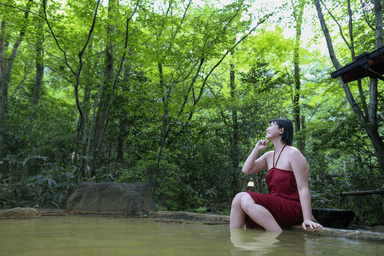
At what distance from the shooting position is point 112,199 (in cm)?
521

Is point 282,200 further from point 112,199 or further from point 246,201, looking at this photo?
point 112,199

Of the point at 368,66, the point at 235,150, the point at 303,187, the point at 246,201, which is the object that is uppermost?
the point at 368,66

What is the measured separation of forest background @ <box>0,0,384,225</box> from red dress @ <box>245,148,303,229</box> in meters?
4.04

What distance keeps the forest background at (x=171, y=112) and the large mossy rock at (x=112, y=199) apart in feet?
3.94

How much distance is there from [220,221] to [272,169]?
1.59m

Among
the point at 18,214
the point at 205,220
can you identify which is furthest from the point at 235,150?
the point at 18,214

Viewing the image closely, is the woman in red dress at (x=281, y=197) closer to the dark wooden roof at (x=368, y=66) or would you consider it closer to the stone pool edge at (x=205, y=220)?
the stone pool edge at (x=205, y=220)

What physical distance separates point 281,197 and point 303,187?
0.78 feet

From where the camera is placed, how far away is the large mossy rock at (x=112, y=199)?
503 cm

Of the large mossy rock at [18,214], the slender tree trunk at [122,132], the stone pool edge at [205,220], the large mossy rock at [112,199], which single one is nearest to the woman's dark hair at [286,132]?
the stone pool edge at [205,220]

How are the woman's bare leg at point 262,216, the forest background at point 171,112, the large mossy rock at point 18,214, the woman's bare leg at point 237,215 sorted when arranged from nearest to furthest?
the woman's bare leg at point 262,216 < the woman's bare leg at point 237,215 < the large mossy rock at point 18,214 < the forest background at point 171,112

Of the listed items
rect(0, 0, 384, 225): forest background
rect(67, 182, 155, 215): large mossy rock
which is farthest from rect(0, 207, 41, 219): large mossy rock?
rect(0, 0, 384, 225): forest background

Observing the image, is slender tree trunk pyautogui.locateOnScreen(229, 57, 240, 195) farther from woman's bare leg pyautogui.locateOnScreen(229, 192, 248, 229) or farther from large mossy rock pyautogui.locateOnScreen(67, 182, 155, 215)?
→ woman's bare leg pyautogui.locateOnScreen(229, 192, 248, 229)

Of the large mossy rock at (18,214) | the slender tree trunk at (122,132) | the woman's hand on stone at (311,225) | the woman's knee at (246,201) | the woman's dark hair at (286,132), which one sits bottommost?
the large mossy rock at (18,214)
